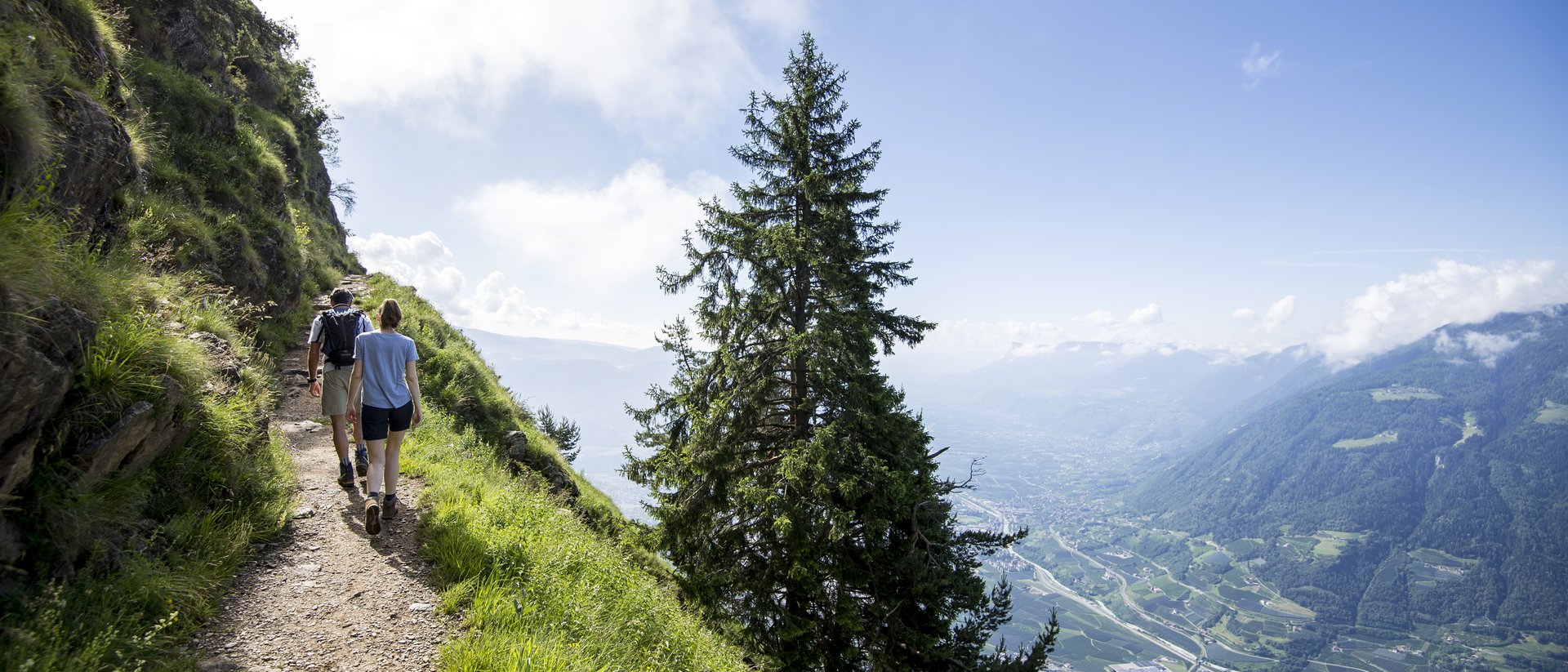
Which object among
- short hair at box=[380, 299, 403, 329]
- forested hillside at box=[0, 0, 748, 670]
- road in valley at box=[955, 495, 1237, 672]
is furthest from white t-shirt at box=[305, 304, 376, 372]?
road in valley at box=[955, 495, 1237, 672]

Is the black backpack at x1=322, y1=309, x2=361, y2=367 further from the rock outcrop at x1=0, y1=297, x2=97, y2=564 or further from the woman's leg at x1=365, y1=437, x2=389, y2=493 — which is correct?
the rock outcrop at x1=0, y1=297, x2=97, y2=564

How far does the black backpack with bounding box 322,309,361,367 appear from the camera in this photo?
22.7 ft

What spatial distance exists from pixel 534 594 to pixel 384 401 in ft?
9.35

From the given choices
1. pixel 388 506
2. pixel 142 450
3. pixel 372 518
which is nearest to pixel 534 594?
pixel 372 518

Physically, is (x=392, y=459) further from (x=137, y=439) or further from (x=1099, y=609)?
(x=1099, y=609)

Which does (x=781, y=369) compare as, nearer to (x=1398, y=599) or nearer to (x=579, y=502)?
(x=579, y=502)

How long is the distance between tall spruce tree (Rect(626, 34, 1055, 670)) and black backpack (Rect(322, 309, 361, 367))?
5.70 m

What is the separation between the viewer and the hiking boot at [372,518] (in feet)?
19.0

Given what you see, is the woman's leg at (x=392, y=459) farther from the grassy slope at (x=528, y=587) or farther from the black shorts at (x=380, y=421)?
the grassy slope at (x=528, y=587)

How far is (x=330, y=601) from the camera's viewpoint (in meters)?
4.62

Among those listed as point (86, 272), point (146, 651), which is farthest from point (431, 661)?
point (86, 272)

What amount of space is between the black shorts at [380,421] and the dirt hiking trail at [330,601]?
1063mm

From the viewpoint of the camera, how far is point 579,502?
13477mm

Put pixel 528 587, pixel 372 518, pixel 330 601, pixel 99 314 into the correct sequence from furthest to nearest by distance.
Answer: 1. pixel 372 518
2. pixel 528 587
3. pixel 330 601
4. pixel 99 314
